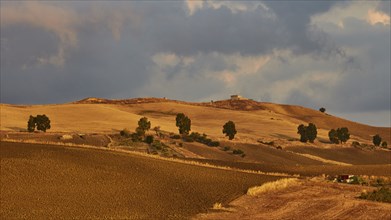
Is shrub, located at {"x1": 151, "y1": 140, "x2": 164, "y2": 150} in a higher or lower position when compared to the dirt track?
higher

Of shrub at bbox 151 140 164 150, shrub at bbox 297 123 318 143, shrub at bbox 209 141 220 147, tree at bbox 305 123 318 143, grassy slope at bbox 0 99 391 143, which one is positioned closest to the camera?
shrub at bbox 151 140 164 150

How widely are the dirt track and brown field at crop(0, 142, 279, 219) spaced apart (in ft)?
6.35

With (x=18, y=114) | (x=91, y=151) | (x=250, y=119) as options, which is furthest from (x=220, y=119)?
(x=91, y=151)

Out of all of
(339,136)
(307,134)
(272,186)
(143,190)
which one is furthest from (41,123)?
(272,186)

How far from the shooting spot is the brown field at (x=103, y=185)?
36188mm

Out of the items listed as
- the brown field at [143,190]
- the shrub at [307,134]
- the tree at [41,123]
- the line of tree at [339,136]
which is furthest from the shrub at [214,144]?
the line of tree at [339,136]

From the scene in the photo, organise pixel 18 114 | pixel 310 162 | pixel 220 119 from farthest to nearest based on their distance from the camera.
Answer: pixel 220 119 < pixel 18 114 < pixel 310 162

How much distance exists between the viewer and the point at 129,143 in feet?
316

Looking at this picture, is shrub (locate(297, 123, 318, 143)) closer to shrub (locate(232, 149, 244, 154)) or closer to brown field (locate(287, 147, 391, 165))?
brown field (locate(287, 147, 391, 165))

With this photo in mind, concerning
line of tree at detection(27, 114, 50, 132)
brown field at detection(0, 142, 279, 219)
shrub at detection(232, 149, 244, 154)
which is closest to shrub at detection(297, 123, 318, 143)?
shrub at detection(232, 149, 244, 154)

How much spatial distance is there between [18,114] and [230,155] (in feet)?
240

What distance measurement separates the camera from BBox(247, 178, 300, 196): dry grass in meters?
44.3

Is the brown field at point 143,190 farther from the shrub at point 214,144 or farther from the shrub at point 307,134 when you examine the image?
the shrub at point 307,134

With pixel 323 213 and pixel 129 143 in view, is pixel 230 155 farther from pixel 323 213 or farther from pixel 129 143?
pixel 323 213
